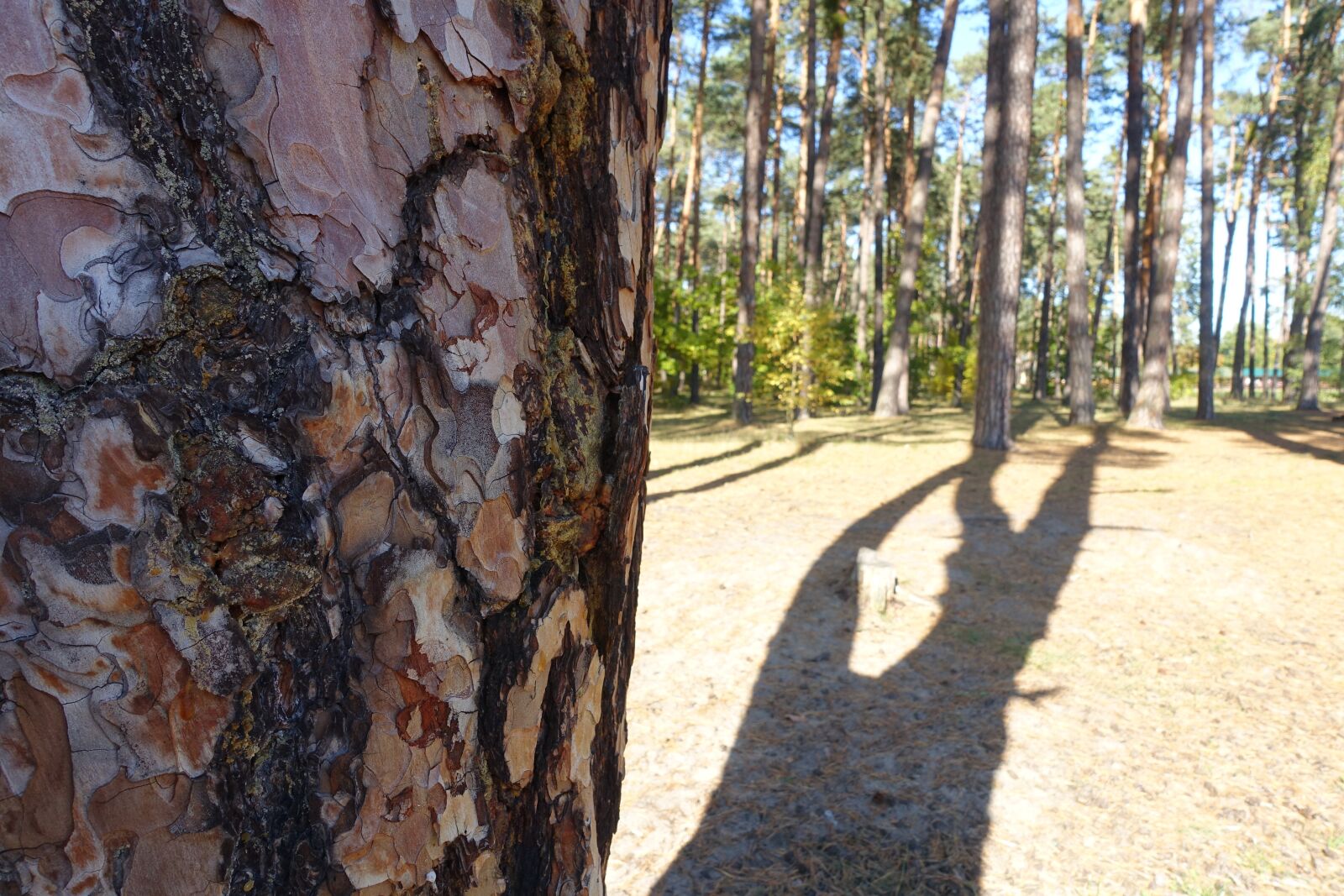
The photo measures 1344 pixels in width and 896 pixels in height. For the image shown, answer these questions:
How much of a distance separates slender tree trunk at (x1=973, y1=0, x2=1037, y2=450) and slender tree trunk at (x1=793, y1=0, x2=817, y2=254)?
5172mm

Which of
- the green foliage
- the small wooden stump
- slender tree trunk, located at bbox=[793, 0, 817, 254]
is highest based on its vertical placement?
slender tree trunk, located at bbox=[793, 0, 817, 254]

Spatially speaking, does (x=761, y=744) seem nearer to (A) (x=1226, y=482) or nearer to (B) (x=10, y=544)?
(B) (x=10, y=544)

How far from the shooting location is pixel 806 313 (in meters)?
12.8

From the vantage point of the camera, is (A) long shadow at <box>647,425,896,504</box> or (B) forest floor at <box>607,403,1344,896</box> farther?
(A) long shadow at <box>647,425,896,504</box>

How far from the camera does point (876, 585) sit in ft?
15.8

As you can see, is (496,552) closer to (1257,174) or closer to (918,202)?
(918,202)

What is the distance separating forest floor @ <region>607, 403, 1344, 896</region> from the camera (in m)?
2.69

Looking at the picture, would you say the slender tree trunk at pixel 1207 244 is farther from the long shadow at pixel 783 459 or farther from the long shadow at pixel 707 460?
the long shadow at pixel 707 460

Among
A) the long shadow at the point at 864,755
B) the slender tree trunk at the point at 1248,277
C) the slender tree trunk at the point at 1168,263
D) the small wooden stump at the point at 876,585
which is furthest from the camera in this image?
the slender tree trunk at the point at 1248,277

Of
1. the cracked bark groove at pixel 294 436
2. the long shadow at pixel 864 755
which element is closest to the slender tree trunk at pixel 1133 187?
the long shadow at pixel 864 755

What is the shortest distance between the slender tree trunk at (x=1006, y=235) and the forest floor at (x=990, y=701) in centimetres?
394

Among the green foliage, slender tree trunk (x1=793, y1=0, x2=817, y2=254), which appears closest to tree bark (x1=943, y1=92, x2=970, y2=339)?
slender tree trunk (x1=793, y1=0, x2=817, y2=254)

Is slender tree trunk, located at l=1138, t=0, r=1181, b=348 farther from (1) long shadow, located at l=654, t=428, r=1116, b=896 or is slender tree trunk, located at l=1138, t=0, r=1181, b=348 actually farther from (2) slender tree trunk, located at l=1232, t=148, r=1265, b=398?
(1) long shadow, located at l=654, t=428, r=1116, b=896

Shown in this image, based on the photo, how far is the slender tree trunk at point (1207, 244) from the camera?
1686 centimetres
